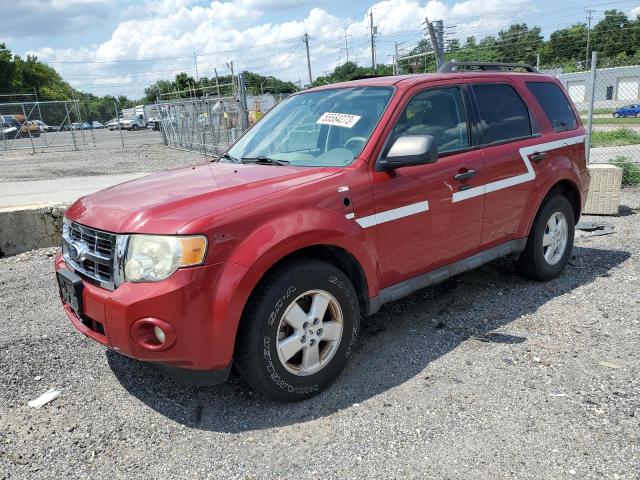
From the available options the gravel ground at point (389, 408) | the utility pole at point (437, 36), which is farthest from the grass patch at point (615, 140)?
the gravel ground at point (389, 408)

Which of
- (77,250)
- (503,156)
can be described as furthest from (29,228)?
(503,156)

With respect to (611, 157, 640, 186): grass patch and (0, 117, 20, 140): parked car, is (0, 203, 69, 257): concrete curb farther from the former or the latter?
(0, 117, 20, 140): parked car

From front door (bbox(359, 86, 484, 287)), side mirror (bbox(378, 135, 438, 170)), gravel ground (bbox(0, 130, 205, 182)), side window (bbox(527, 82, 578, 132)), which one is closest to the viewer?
side mirror (bbox(378, 135, 438, 170))

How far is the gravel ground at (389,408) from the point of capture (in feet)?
8.73

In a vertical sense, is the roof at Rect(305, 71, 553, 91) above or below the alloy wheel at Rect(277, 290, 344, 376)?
above

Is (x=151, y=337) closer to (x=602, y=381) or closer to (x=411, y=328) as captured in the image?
(x=411, y=328)

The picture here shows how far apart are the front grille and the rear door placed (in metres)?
2.54

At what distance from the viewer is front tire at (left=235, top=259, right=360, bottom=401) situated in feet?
9.53

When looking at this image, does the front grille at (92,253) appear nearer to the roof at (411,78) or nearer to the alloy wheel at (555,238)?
the roof at (411,78)

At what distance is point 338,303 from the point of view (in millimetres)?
3238

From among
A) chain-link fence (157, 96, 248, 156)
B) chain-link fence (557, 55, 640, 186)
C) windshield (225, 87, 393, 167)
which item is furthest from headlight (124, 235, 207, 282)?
chain-link fence (557, 55, 640, 186)

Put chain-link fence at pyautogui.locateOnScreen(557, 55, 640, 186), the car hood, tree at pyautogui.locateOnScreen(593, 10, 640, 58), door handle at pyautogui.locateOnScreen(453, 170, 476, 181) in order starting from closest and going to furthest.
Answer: the car hood < door handle at pyautogui.locateOnScreen(453, 170, 476, 181) < chain-link fence at pyautogui.locateOnScreen(557, 55, 640, 186) < tree at pyautogui.locateOnScreen(593, 10, 640, 58)

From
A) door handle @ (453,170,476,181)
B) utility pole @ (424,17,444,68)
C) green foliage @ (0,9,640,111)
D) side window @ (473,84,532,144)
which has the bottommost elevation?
door handle @ (453,170,476,181)

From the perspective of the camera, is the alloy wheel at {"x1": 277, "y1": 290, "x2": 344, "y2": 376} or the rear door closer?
the alloy wheel at {"x1": 277, "y1": 290, "x2": 344, "y2": 376}
